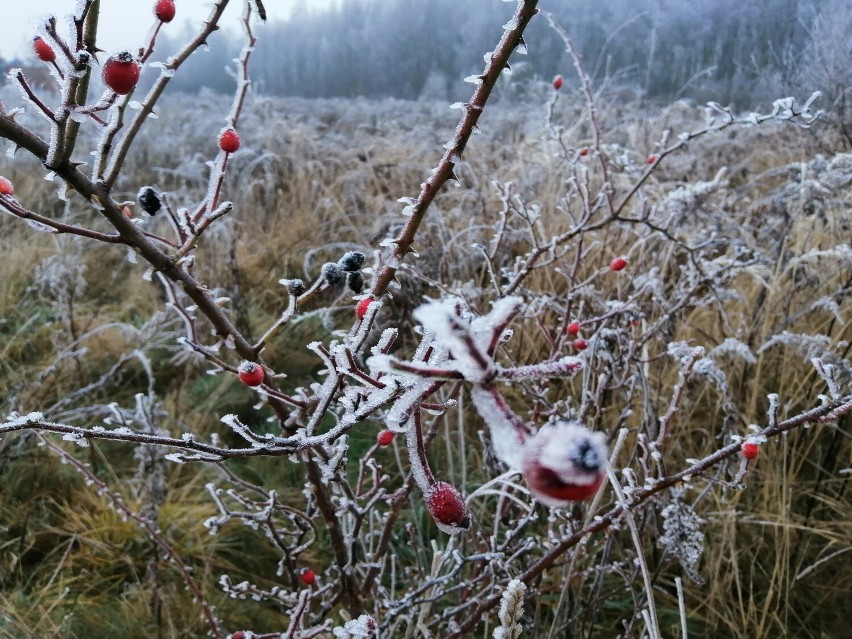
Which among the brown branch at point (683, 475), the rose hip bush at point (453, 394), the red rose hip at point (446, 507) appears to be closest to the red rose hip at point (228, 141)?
the rose hip bush at point (453, 394)

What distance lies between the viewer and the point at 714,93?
291 inches

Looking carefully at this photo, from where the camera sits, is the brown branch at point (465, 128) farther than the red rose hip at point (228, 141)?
No

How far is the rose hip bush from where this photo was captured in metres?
0.46

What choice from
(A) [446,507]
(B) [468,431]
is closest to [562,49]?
(B) [468,431]

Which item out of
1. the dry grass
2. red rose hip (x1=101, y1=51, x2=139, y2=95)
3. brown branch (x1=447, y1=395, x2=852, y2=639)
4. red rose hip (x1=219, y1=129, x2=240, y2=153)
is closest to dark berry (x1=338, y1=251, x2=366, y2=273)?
red rose hip (x1=219, y1=129, x2=240, y2=153)

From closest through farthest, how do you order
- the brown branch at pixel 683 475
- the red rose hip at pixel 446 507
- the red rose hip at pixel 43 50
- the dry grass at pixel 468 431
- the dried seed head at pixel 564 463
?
the dried seed head at pixel 564 463, the red rose hip at pixel 446 507, the red rose hip at pixel 43 50, the brown branch at pixel 683 475, the dry grass at pixel 468 431

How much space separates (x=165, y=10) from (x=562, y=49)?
311 inches

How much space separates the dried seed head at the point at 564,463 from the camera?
24 cm

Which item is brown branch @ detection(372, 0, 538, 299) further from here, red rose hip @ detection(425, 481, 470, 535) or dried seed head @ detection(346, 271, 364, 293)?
red rose hip @ detection(425, 481, 470, 535)

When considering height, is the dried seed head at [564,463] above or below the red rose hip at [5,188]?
below

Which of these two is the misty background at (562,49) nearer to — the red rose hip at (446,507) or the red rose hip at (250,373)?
the red rose hip at (250,373)

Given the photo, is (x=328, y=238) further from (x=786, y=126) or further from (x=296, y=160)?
→ (x=786, y=126)

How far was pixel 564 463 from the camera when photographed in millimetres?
243

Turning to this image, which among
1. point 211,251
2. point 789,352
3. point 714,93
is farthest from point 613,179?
point 714,93
